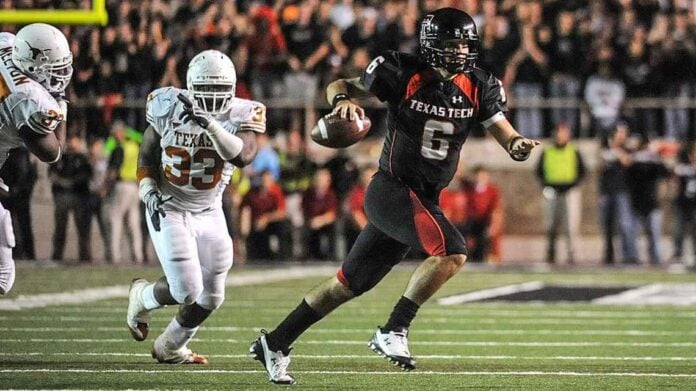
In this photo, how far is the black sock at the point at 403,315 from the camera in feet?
20.0

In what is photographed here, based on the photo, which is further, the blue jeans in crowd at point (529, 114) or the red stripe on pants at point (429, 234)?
the blue jeans in crowd at point (529, 114)

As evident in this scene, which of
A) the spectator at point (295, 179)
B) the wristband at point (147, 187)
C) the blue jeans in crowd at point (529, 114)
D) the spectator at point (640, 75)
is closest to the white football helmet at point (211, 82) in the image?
the wristband at point (147, 187)

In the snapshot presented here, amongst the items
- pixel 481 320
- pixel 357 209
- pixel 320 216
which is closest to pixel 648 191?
pixel 357 209

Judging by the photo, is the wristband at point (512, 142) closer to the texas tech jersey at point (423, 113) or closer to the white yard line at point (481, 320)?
the texas tech jersey at point (423, 113)

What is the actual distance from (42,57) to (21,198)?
783 cm

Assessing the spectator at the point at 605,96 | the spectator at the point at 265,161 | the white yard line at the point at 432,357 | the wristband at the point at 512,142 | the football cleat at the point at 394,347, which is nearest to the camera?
the football cleat at the point at 394,347

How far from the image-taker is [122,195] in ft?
48.0

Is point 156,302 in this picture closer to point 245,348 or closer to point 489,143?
point 245,348

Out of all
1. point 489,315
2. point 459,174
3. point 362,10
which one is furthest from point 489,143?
point 489,315

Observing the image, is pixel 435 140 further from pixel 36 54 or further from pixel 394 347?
pixel 36 54

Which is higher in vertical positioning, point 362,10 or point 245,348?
point 362,10

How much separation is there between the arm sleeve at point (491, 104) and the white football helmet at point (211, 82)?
118cm

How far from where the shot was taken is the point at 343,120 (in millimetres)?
6164

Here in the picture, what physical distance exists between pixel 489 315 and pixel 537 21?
6.30 m
